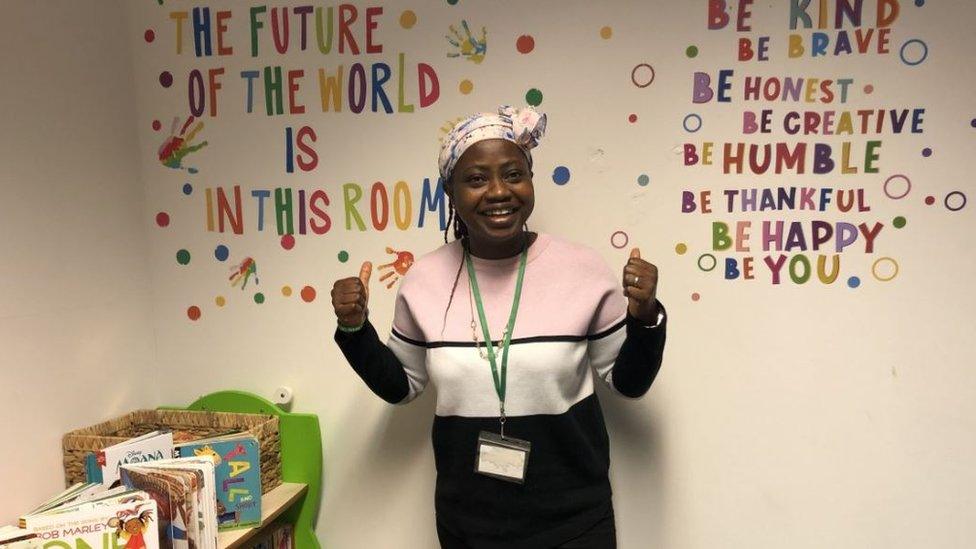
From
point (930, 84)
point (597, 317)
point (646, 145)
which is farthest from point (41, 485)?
point (930, 84)

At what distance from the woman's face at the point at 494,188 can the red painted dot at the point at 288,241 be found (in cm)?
58

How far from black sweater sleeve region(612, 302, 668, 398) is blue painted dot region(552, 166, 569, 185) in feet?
1.39

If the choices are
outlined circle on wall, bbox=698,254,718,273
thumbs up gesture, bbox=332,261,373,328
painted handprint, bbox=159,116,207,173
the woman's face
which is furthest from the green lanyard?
painted handprint, bbox=159,116,207,173

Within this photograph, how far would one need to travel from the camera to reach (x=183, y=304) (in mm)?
1685

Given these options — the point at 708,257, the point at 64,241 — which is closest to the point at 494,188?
the point at 708,257

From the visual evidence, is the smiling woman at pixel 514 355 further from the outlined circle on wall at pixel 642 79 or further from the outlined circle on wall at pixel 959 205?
the outlined circle on wall at pixel 959 205

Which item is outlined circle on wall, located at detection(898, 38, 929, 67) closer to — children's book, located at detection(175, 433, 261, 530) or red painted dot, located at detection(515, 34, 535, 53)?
red painted dot, located at detection(515, 34, 535, 53)

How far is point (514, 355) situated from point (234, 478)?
2.39 feet

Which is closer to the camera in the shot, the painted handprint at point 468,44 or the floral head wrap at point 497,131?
the floral head wrap at point 497,131

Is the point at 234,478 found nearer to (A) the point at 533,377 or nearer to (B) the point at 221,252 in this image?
(B) the point at 221,252

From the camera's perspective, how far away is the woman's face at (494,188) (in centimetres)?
119

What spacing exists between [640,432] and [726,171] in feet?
2.08

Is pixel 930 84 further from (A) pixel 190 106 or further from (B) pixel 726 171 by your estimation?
(A) pixel 190 106

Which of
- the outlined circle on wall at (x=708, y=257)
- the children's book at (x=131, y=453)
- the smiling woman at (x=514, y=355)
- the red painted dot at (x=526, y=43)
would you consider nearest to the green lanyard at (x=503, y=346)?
the smiling woman at (x=514, y=355)
